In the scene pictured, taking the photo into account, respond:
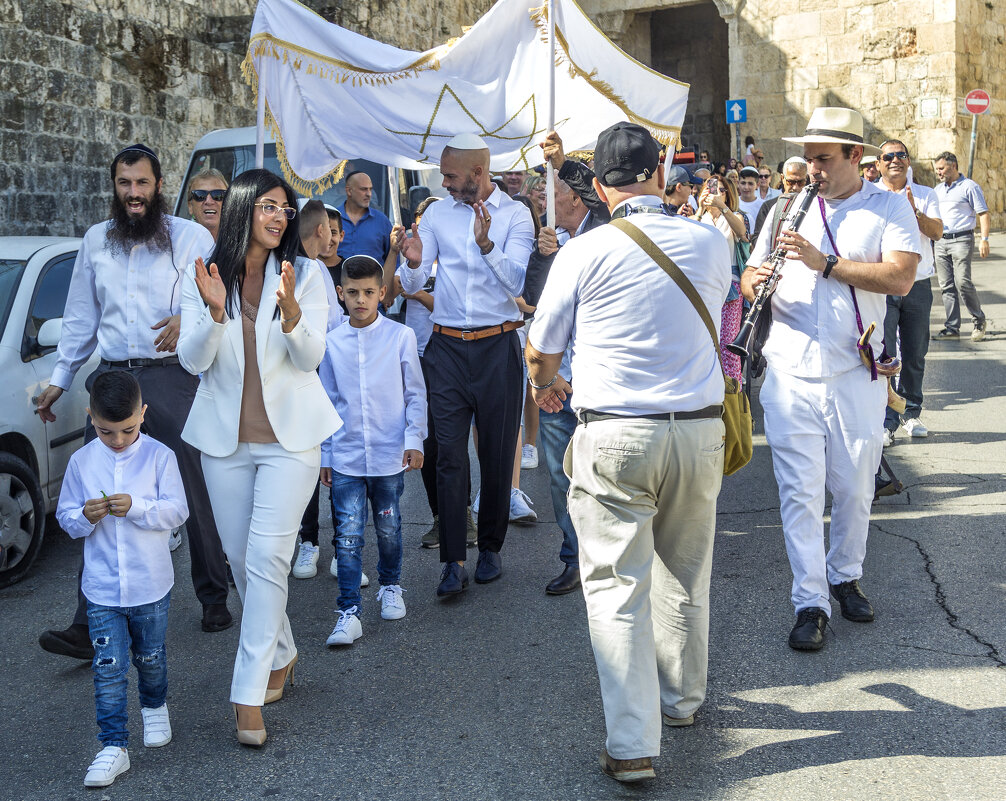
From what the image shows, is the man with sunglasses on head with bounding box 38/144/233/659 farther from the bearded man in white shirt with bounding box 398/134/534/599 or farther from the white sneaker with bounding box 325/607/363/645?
the bearded man in white shirt with bounding box 398/134/534/599

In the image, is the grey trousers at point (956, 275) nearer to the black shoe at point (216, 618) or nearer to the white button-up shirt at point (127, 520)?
the black shoe at point (216, 618)

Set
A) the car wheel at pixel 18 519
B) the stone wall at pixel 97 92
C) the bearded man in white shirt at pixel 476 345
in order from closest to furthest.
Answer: the bearded man in white shirt at pixel 476 345 < the car wheel at pixel 18 519 < the stone wall at pixel 97 92

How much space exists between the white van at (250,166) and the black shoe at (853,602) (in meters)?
5.90

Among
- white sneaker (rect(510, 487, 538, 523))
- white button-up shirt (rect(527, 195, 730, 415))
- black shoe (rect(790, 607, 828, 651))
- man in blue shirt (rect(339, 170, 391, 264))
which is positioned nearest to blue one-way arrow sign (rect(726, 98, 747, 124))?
man in blue shirt (rect(339, 170, 391, 264))

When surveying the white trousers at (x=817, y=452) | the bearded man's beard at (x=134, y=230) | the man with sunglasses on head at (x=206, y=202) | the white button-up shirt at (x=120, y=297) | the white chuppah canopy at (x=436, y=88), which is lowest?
the white trousers at (x=817, y=452)

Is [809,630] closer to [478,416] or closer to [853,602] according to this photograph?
[853,602]

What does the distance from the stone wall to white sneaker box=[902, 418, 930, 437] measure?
353 inches

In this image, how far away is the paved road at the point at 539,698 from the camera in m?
3.64

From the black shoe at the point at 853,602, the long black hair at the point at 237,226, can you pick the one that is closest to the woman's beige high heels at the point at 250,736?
the long black hair at the point at 237,226

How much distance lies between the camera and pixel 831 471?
16.1ft

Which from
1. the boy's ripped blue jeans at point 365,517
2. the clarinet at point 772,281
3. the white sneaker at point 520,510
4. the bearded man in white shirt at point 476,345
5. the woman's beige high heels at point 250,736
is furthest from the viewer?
the white sneaker at point 520,510

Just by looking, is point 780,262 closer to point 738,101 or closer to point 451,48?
point 451,48

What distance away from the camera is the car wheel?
5828 mm

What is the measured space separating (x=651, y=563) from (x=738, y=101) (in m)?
22.1
